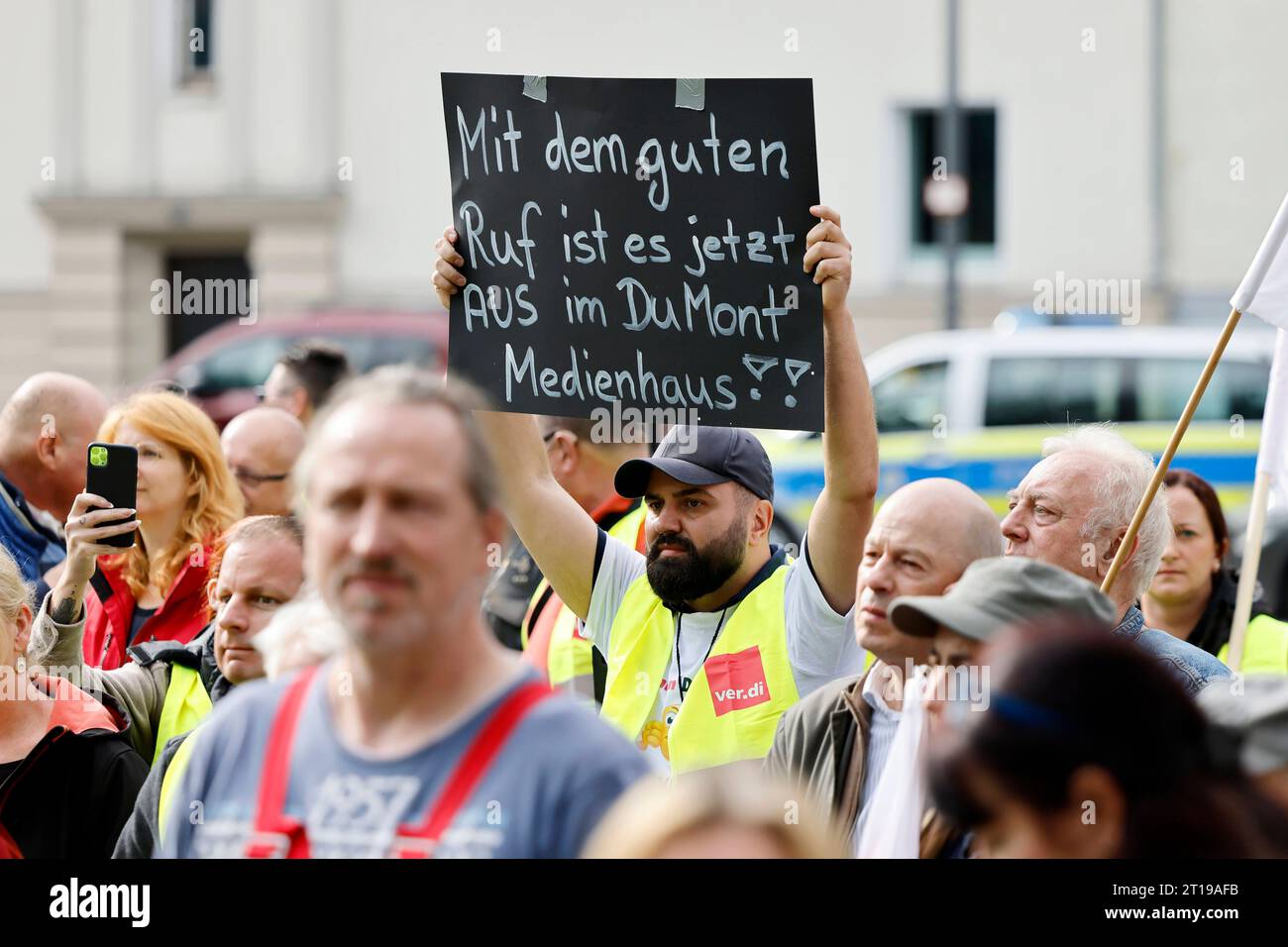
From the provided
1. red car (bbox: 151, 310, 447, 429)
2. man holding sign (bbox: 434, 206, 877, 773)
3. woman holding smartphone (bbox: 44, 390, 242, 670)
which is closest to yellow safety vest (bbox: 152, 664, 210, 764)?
woman holding smartphone (bbox: 44, 390, 242, 670)

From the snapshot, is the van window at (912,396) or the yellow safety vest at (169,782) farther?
the van window at (912,396)

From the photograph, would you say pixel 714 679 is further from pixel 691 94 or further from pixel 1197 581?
pixel 1197 581

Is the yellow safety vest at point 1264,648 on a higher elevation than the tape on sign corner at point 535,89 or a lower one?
lower

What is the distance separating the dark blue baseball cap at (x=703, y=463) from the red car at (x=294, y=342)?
38.0ft

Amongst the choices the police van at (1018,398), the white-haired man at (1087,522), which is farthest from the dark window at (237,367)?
the white-haired man at (1087,522)

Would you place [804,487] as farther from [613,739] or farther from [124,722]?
[613,739]

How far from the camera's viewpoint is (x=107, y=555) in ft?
16.4

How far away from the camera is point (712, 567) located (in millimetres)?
4156

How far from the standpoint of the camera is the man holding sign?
377cm

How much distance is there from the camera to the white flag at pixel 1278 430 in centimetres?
481

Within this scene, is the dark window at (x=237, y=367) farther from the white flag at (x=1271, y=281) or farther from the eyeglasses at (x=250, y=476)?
the white flag at (x=1271, y=281)

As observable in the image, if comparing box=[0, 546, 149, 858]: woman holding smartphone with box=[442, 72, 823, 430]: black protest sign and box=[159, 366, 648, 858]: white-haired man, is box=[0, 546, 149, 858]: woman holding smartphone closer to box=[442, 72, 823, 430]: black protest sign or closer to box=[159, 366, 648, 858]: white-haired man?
box=[442, 72, 823, 430]: black protest sign

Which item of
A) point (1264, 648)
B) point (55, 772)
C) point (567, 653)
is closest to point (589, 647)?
point (567, 653)

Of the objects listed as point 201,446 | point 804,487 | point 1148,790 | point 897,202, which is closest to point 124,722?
point 201,446
